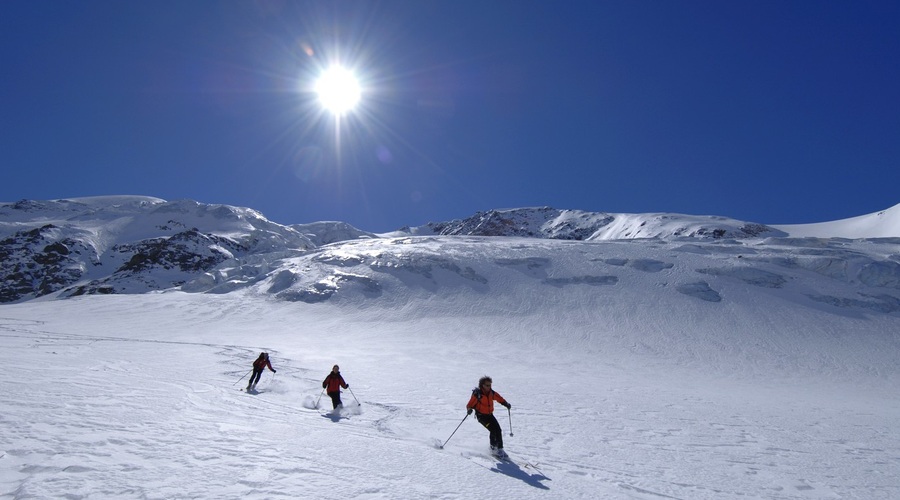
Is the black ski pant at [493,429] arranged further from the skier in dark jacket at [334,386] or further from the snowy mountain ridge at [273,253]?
the snowy mountain ridge at [273,253]

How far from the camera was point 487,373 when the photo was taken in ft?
87.4

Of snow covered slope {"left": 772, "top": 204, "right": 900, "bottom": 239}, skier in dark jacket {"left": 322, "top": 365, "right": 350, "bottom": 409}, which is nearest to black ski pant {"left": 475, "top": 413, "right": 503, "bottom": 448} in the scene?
skier in dark jacket {"left": 322, "top": 365, "right": 350, "bottom": 409}

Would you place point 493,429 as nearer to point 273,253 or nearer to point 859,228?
point 273,253

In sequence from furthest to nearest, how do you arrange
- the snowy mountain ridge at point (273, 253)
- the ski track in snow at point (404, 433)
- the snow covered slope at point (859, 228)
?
the snow covered slope at point (859, 228) → the snowy mountain ridge at point (273, 253) → the ski track in snow at point (404, 433)

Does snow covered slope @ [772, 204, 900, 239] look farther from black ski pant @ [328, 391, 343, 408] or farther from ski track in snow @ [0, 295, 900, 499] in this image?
black ski pant @ [328, 391, 343, 408]

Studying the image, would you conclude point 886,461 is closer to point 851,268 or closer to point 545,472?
point 545,472

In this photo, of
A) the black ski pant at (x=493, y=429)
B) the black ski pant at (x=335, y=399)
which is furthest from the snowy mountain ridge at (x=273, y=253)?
the black ski pant at (x=493, y=429)

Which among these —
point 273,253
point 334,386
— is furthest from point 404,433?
point 273,253

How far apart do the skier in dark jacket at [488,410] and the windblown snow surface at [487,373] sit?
0.51m

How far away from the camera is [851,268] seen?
167 ft

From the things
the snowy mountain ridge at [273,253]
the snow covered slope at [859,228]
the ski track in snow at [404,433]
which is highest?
the snow covered slope at [859,228]

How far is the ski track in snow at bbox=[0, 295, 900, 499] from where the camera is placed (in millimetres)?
7223

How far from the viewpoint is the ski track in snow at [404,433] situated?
7223 millimetres

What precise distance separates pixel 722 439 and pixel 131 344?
30.8 metres
